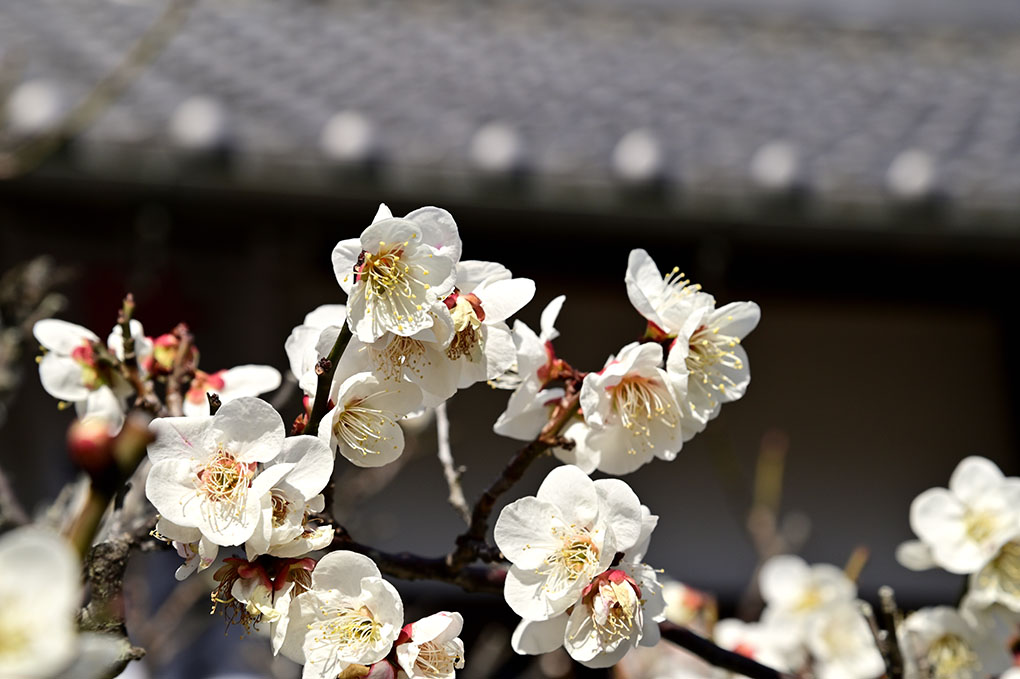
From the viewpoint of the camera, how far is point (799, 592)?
188cm

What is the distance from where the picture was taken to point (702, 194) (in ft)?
9.51

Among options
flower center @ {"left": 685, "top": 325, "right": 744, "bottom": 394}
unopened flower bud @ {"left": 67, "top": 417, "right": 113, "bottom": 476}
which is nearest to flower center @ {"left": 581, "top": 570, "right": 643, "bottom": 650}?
flower center @ {"left": 685, "top": 325, "right": 744, "bottom": 394}

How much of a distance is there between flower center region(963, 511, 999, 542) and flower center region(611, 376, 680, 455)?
0.56 m

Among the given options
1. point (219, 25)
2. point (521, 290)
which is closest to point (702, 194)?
point (521, 290)

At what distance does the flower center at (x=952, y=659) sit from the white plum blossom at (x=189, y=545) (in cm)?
86

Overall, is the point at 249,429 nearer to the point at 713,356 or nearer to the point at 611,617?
the point at 611,617

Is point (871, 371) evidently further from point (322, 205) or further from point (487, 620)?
point (322, 205)

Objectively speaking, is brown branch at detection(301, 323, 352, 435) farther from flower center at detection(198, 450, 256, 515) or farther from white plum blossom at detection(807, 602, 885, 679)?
white plum blossom at detection(807, 602, 885, 679)

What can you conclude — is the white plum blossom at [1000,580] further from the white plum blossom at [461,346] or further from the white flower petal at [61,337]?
the white flower petal at [61,337]

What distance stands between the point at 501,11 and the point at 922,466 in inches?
144

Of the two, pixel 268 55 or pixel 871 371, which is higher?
pixel 268 55

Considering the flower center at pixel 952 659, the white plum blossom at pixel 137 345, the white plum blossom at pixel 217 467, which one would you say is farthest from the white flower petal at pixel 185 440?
the flower center at pixel 952 659

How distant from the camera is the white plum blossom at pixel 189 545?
788 mm

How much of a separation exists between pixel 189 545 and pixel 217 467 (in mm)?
71
